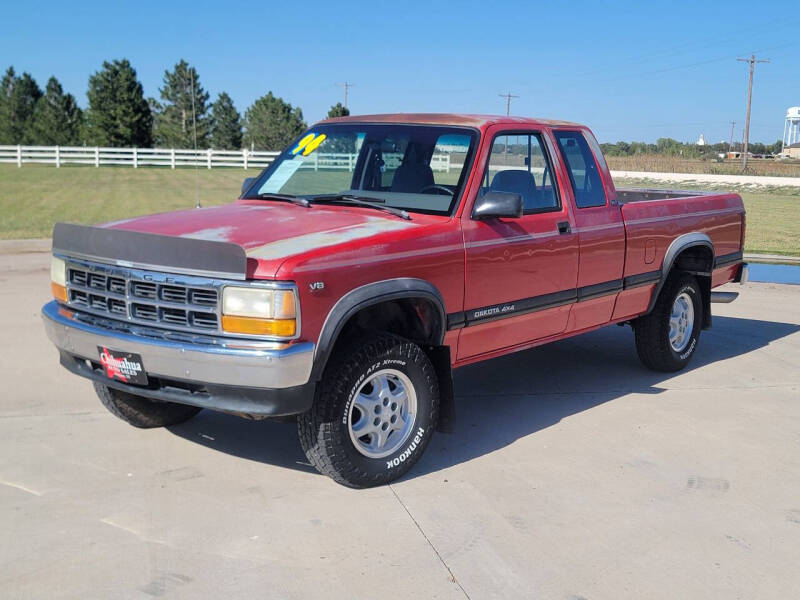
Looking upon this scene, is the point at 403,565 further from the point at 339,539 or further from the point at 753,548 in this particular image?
the point at 753,548

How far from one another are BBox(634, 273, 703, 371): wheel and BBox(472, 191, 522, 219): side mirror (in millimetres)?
2487

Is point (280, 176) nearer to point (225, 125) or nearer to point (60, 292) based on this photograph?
point (60, 292)

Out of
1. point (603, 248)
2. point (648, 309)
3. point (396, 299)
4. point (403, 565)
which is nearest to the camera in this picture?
point (403, 565)

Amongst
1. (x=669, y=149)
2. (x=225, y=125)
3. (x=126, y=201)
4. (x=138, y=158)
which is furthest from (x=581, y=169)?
(x=669, y=149)

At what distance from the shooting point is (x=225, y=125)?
259 feet

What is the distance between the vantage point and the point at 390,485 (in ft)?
15.7

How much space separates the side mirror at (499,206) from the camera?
16.7 ft

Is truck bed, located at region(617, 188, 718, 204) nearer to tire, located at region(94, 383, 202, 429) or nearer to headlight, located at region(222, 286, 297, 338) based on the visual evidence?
tire, located at region(94, 383, 202, 429)

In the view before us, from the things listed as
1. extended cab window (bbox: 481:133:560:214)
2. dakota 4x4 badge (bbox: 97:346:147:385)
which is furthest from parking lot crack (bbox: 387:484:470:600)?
extended cab window (bbox: 481:133:560:214)

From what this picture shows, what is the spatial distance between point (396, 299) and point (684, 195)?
4266 millimetres

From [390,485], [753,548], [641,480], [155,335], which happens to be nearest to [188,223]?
[155,335]

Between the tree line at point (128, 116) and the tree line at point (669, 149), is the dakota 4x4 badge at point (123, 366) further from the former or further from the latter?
the tree line at point (669, 149)

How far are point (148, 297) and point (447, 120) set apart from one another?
2349mm

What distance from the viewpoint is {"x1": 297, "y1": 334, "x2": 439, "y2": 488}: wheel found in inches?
175
